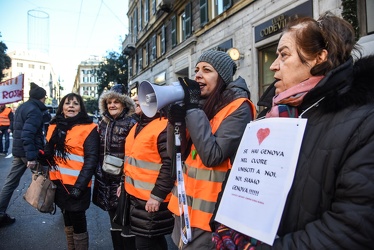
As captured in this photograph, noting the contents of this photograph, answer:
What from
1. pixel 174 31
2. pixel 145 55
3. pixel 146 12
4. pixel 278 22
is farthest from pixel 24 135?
pixel 146 12

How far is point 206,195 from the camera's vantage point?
158 centimetres

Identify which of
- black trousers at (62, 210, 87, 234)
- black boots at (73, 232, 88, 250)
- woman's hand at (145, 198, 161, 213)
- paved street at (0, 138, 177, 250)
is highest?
woman's hand at (145, 198, 161, 213)

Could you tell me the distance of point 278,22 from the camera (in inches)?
301

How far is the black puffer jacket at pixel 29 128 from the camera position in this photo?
146 inches

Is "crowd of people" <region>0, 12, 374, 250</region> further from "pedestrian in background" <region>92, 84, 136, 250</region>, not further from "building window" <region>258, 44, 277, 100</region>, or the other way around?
"building window" <region>258, 44, 277, 100</region>

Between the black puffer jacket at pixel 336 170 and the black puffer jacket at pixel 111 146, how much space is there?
6.90ft

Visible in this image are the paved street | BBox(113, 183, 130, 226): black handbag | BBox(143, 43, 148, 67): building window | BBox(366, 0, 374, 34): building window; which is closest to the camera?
BBox(113, 183, 130, 226): black handbag

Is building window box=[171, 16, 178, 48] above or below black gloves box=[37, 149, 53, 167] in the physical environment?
above

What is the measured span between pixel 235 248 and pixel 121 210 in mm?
1640

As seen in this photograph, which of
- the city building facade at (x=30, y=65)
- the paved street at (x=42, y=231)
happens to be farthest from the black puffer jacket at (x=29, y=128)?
the city building facade at (x=30, y=65)

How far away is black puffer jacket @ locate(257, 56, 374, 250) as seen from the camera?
0.89 m

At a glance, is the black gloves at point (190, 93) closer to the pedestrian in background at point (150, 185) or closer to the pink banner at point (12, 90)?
the pedestrian in background at point (150, 185)

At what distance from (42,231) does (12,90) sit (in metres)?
3.80

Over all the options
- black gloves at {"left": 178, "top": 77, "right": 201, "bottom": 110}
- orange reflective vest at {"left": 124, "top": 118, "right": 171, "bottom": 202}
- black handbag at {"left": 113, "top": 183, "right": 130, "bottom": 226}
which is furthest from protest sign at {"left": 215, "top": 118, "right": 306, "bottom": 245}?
black handbag at {"left": 113, "top": 183, "right": 130, "bottom": 226}
